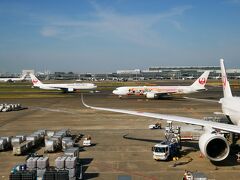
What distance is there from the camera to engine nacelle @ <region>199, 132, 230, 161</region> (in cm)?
1894

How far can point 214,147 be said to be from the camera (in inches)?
766

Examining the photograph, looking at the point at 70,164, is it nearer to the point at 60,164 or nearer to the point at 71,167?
the point at 71,167

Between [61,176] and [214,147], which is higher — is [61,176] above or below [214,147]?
below

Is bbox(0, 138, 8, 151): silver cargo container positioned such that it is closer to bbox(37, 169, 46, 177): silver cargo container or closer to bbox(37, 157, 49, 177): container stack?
bbox(37, 157, 49, 177): container stack

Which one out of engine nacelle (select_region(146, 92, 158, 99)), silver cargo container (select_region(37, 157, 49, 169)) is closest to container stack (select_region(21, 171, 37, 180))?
silver cargo container (select_region(37, 157, 49, 169))

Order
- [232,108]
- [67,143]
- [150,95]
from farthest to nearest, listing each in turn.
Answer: [150,95], [232,108], [67,143]

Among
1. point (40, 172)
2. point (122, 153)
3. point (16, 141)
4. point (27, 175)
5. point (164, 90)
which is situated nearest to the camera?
point (27, 175)

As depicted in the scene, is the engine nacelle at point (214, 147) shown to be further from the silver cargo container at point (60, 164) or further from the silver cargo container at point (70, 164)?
the silver cargo container at point (60, 164)

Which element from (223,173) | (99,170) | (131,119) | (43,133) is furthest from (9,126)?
(223,173)

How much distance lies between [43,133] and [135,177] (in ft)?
45.4

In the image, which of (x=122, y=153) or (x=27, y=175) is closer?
(x=27, y=175)

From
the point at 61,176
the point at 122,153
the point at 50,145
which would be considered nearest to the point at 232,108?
the point at 122,153

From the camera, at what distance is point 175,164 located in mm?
20812

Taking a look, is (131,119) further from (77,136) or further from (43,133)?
(43,133)
